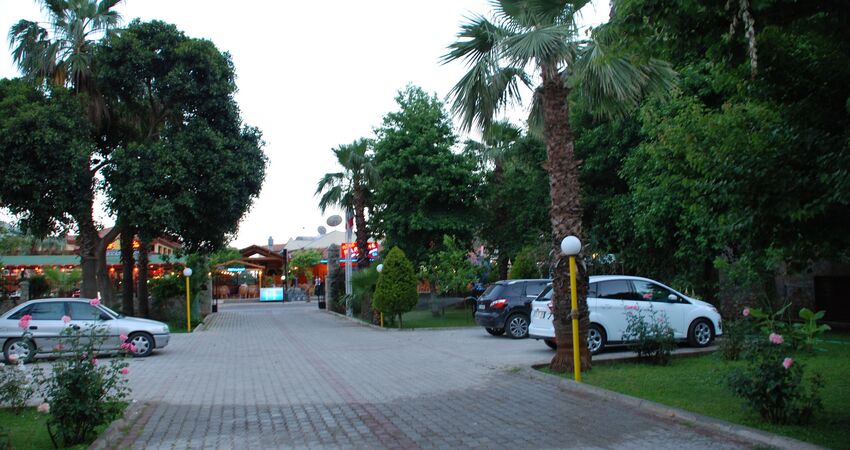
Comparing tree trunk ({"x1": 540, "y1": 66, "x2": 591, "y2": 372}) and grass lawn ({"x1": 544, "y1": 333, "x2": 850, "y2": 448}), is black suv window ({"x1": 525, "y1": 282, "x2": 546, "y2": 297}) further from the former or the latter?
tree trunk ({"x1": 540, "y1": 66, "x2": 591, "y2": 372})

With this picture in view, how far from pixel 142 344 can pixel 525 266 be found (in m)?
16.2

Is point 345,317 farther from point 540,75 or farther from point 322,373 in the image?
point 540,75

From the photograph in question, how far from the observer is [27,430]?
7961mm

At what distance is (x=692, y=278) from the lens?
2047cm

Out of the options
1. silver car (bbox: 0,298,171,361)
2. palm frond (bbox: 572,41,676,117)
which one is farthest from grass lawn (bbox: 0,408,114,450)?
palm frond (bbox: 572,41,676,117)

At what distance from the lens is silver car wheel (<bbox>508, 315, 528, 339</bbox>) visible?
63.0 feet

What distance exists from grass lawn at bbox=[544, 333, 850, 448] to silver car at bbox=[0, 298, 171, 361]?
1081 cm

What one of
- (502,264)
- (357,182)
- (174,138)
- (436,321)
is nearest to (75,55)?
(174,138)

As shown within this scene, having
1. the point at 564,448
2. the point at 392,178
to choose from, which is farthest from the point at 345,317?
the point at 564,448

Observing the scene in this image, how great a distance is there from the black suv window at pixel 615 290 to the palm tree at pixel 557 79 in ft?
10.5

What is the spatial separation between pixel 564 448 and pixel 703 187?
9.65 ft

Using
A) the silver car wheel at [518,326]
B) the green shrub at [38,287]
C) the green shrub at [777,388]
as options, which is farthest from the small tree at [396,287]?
the green shrub at [38,287]

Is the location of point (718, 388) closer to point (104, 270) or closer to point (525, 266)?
point (525, 266)

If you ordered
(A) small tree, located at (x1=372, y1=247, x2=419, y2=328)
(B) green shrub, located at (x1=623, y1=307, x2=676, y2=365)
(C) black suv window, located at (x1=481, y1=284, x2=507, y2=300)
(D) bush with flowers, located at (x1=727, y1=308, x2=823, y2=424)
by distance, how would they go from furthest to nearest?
(A) small tree, located at (x1=372, y1=247, x2=419, y2=328) → (C) black suv window, located at (x1=481, y1=284, x2=507, y2=300) → (B) green shrub, located at (x1=623, y1=307, x2=676, y2=365) → (D) bush with flowers, located at (x1=727, y1=308, x2=823, y2=424)
